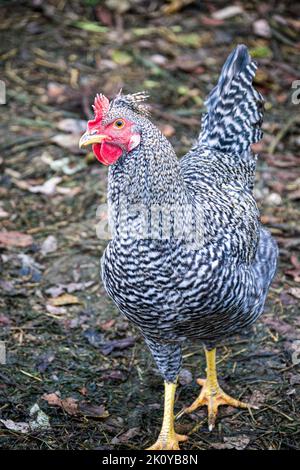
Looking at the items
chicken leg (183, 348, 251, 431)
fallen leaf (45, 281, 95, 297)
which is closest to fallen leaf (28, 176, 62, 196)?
fallen leaf (45, 281, 95, 297)

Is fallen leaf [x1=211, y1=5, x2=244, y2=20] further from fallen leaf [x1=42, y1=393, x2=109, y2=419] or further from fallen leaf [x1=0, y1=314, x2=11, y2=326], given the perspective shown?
fallen leaf [x1=42, y1=393, x2=109, y2=419]

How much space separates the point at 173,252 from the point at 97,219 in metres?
2.88

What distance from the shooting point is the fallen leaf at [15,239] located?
6.59 meters

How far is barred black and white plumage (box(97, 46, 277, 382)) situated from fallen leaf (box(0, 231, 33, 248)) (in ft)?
7.27

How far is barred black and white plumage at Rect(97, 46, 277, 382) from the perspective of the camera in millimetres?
4129

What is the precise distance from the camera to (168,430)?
Answer: 490cm

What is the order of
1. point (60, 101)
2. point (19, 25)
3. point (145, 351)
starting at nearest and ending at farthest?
point (145, 351) < point (60, 101) < point (19, 25)

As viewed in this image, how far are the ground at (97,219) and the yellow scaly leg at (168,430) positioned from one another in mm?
159

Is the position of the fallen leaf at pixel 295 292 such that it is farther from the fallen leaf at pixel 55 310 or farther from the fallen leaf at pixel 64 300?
the fallen leaf at pixel 55 310

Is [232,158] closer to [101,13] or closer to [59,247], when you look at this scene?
[59,247]

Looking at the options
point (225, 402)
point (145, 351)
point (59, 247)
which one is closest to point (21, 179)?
point (59, 247)

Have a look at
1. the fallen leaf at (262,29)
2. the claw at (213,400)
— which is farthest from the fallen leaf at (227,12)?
the claw at (213,400)

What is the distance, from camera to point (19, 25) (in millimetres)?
9383

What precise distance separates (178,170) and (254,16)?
619 cm
